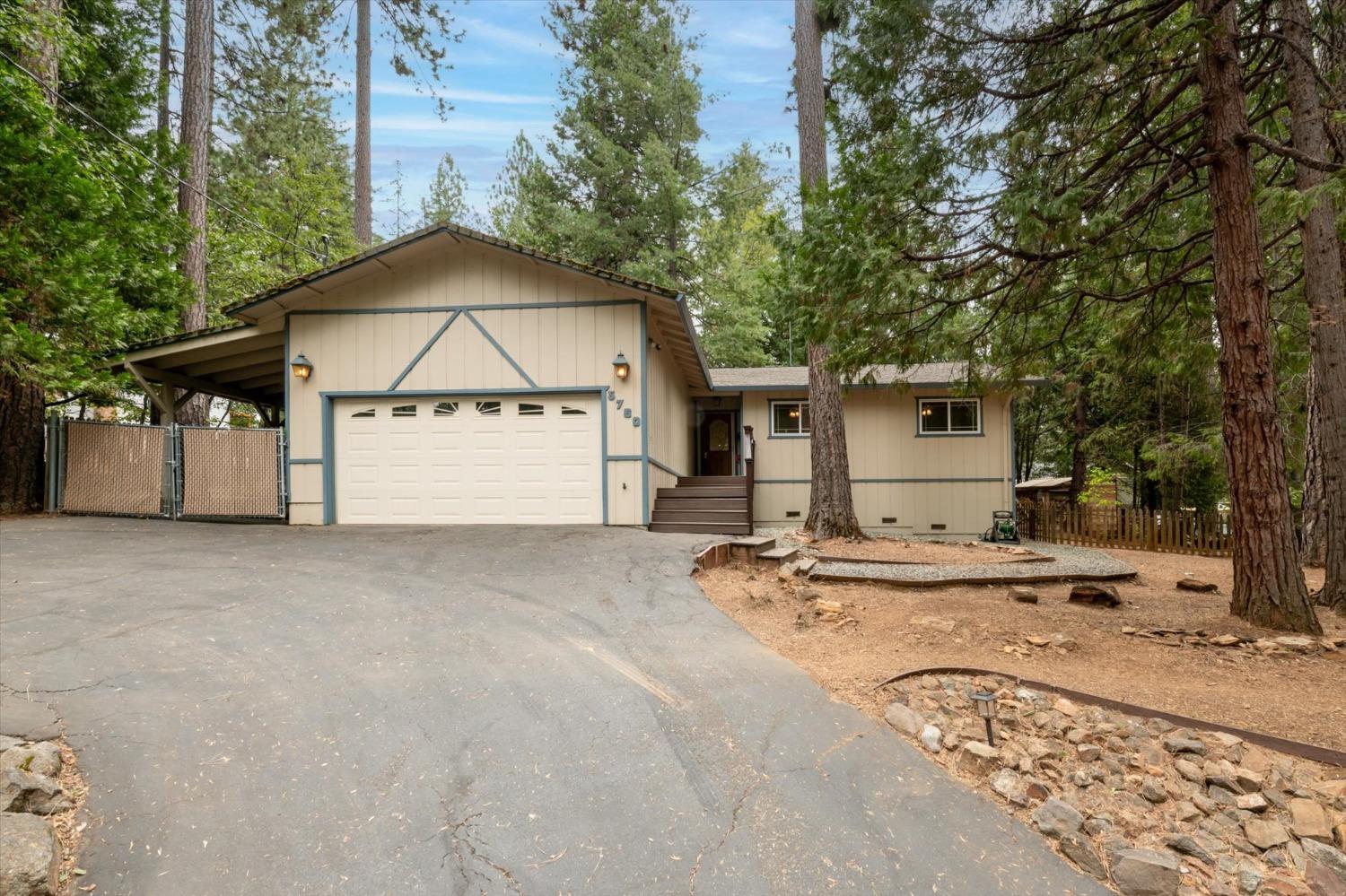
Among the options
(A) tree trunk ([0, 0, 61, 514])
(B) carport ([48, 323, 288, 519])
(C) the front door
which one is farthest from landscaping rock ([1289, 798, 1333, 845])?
(A) tree trunk ([0, 0, 61, 514])

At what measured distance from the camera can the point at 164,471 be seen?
385 inches

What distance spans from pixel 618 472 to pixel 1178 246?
692cm

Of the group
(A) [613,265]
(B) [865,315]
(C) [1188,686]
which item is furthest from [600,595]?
(A) [613,265]

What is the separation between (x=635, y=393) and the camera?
9.49 metres

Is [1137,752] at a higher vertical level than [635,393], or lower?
lower

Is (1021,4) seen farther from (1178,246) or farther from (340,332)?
(340,332)

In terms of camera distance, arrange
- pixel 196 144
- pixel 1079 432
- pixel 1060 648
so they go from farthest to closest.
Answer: pixel 1079 432
pixel 196 144
pixel 1060 648

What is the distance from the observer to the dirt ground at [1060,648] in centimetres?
341

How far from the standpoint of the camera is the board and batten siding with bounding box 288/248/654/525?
9516 mm

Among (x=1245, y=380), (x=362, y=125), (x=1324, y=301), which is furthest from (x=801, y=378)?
(x=362, y=125)

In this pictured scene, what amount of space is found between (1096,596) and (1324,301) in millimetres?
3190

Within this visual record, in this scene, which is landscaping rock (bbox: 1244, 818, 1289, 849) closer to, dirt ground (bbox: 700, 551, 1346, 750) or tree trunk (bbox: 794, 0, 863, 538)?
dirt ground (bbox: 700, 551, 1346, 750)

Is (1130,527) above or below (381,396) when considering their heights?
below

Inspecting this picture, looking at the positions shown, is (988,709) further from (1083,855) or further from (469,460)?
(469,460)
